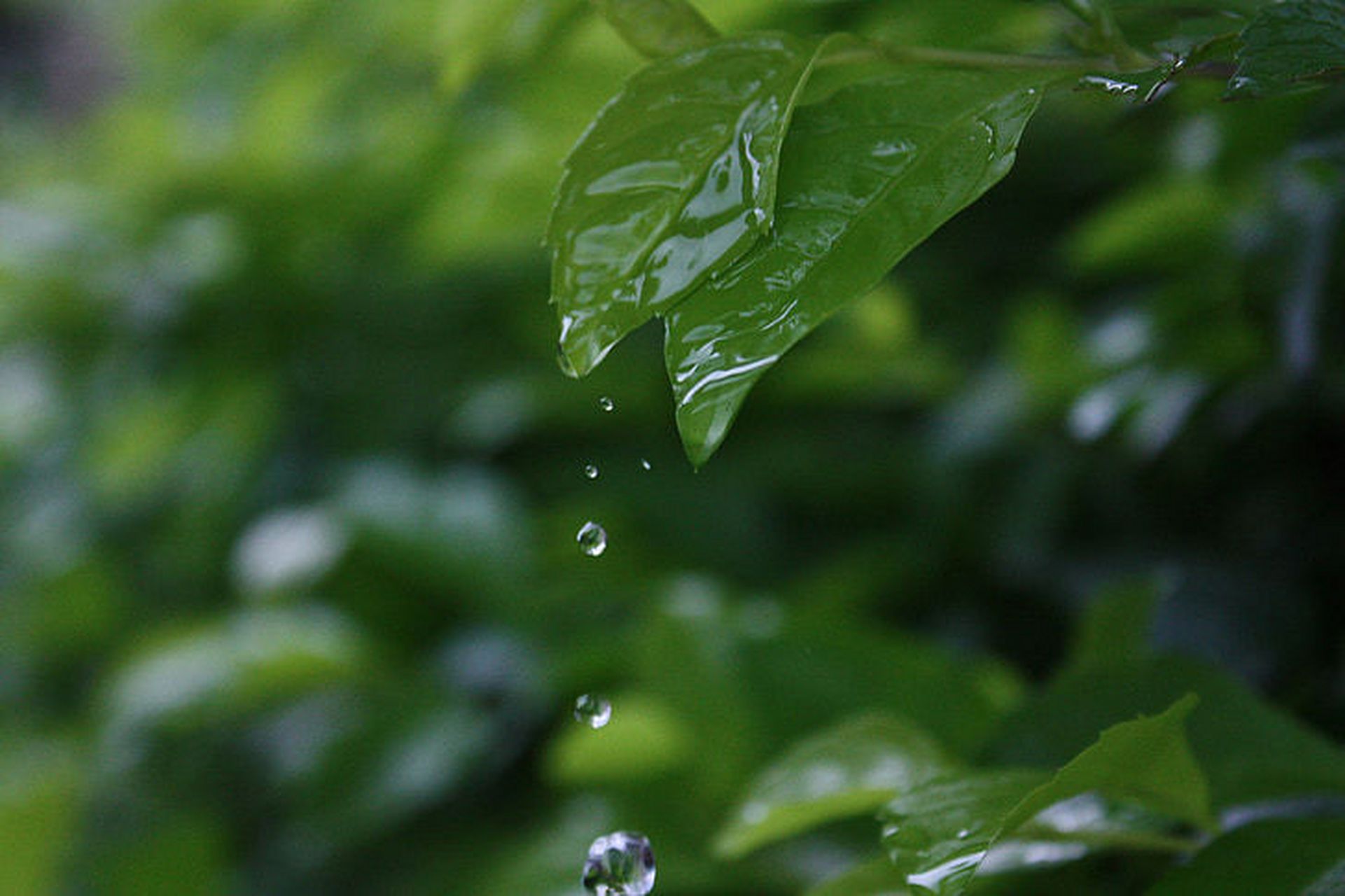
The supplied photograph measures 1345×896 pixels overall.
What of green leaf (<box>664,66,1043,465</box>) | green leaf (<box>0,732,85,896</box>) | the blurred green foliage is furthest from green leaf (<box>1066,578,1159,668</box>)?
green leaf (<box>0,732,85,896</box>)

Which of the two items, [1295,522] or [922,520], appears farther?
[922,520]

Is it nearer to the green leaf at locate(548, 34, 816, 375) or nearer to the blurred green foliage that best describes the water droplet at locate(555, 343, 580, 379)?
the green leaf at locate(548, 34, 816, 375)

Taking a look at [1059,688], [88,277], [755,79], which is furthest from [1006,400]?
[88,277]

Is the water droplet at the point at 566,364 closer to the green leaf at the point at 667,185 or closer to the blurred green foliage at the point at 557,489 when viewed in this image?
the green leaf at the point at 667,185

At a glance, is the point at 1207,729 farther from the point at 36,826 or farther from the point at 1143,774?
the point at 36,826

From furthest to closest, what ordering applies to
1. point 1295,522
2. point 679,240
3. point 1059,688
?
point 1295,522 → point 1059,688 → point 679,240

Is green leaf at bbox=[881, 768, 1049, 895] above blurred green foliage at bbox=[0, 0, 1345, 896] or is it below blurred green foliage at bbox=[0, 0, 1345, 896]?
below

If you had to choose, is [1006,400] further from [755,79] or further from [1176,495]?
[755,79]

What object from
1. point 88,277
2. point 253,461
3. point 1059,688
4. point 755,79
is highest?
point 88,277
